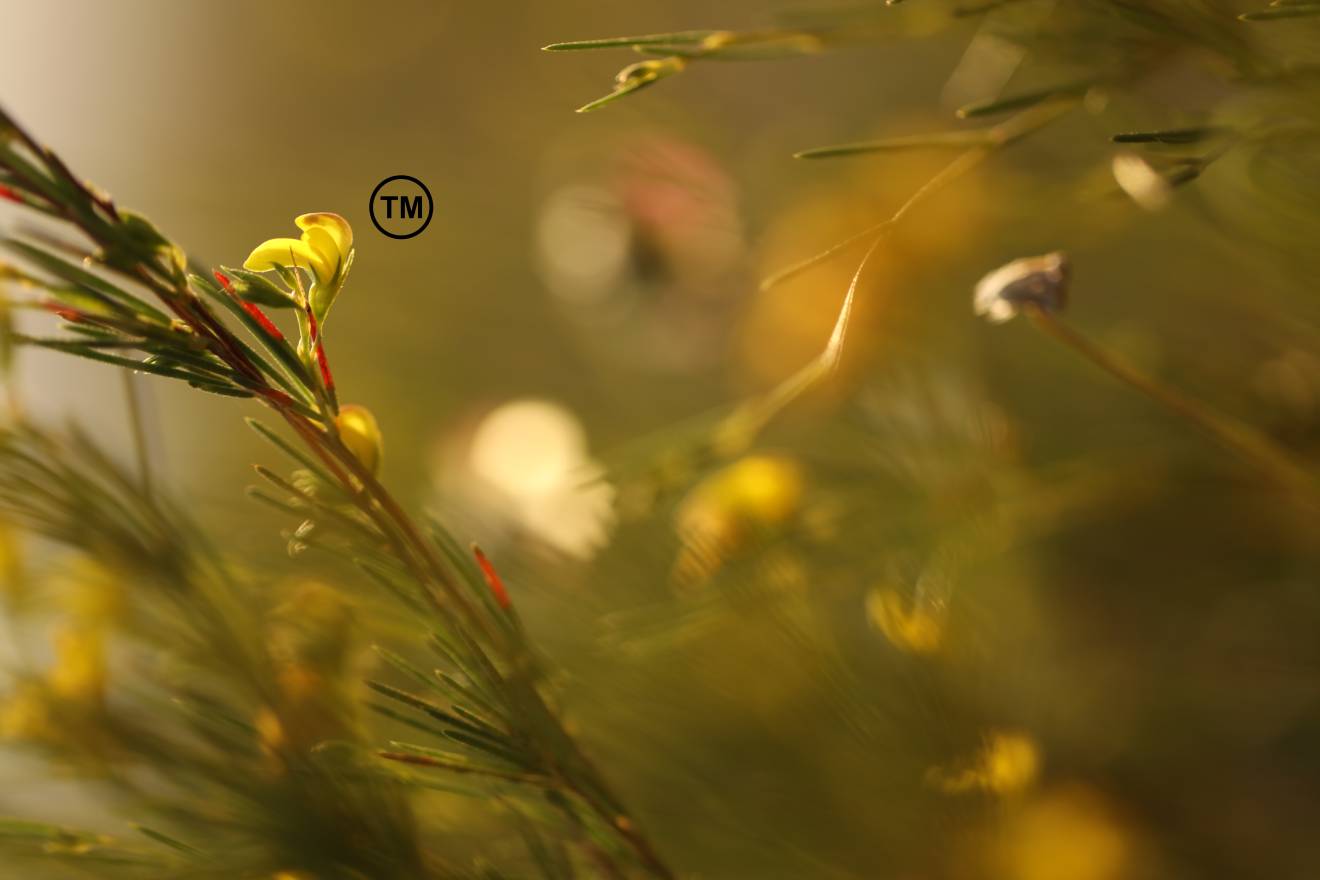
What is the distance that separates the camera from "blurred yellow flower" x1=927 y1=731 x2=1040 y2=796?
19cm

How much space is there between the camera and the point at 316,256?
0.12 meters

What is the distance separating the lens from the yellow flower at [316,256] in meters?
0.12

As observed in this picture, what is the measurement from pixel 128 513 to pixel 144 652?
0.10 meters

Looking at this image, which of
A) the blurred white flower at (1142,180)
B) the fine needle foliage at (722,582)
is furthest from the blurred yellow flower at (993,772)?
the blurred white flower at (1142,180)

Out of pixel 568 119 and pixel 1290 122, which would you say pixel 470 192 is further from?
pixel 1290 122

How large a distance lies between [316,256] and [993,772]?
15cm

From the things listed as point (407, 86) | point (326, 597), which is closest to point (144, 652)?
point (326, 597)

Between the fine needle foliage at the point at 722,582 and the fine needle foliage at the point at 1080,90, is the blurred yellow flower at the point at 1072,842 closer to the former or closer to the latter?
the fine needle foliage at the point at 722,582

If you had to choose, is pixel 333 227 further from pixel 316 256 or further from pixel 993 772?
pixel 993 772

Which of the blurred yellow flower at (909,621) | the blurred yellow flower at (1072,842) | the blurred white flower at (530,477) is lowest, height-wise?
the blurred yellow flower at (1072,842)

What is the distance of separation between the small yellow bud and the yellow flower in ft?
0.05

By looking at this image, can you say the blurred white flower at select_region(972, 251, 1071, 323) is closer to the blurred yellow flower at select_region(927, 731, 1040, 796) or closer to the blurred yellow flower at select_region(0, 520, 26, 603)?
the blurred yellow flower at select_region(927, 731, 1040, 796)

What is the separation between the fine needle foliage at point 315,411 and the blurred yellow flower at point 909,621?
62 mm

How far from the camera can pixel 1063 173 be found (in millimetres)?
324
